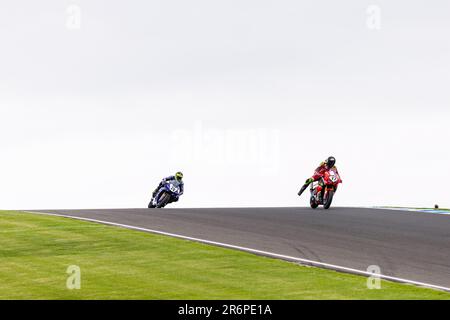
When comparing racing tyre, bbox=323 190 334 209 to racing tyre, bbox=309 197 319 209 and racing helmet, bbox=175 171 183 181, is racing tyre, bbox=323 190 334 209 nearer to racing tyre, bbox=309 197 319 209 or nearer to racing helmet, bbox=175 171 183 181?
racing tyre, bbox=309 197 319 209

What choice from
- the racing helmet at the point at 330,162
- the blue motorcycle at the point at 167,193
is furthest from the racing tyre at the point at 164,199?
the racing helmet at the point at 330,162

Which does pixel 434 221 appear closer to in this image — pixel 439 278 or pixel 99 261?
pixel 439 278

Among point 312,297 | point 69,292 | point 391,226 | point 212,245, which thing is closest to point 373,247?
point 212,245

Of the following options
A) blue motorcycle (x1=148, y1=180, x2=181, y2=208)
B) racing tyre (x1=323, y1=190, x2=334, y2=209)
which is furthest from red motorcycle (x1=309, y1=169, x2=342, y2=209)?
blue motorcycle (x1=148, y1=180, x2=181, y2=208)

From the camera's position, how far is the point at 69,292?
41.1 feet

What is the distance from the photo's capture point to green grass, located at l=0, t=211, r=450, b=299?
12.4 m

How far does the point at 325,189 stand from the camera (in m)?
28.2

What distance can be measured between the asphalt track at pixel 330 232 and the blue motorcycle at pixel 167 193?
19.3 feet

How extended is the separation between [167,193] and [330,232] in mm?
13493

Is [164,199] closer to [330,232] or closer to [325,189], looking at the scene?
[325,189]

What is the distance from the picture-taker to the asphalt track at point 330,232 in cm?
1583

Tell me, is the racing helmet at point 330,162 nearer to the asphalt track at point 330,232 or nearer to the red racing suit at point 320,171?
the red racing suit at point 320,171

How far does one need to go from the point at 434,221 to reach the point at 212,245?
919 centimetres

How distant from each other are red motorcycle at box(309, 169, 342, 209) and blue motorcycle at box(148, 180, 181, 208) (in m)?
6.00
